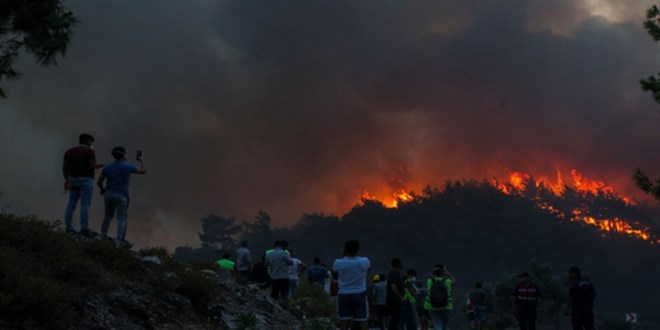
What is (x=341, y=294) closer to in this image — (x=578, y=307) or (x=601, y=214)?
(x=578, y=307)

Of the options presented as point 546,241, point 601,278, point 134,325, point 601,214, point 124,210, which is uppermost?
point 601,214

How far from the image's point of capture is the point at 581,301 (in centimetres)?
1678

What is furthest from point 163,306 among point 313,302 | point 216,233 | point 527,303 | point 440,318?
point 216,233

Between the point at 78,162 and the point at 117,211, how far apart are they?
1.45m

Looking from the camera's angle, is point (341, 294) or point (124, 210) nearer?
point (341, 294)

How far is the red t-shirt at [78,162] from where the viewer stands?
1373 cm

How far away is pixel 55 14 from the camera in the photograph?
16.7 metres

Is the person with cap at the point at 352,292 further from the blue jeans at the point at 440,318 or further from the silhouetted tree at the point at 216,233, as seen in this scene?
the silhouetted tree at the point at 216,233

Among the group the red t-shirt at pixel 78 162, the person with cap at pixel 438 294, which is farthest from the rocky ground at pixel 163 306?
the person with cap at pixel 438 294

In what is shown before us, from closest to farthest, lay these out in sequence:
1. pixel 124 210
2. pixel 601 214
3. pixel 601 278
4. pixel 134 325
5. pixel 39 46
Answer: pixel 134 325
pixel 124 210
pixel 39 46
pixel 601 278
pixel 601 214

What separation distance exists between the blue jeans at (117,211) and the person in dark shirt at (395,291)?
19.1 feet

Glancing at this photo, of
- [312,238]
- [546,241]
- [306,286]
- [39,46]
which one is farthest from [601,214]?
[39,46]

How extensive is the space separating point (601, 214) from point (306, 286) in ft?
555

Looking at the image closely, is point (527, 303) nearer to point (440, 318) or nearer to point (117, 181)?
point (440, 318)
